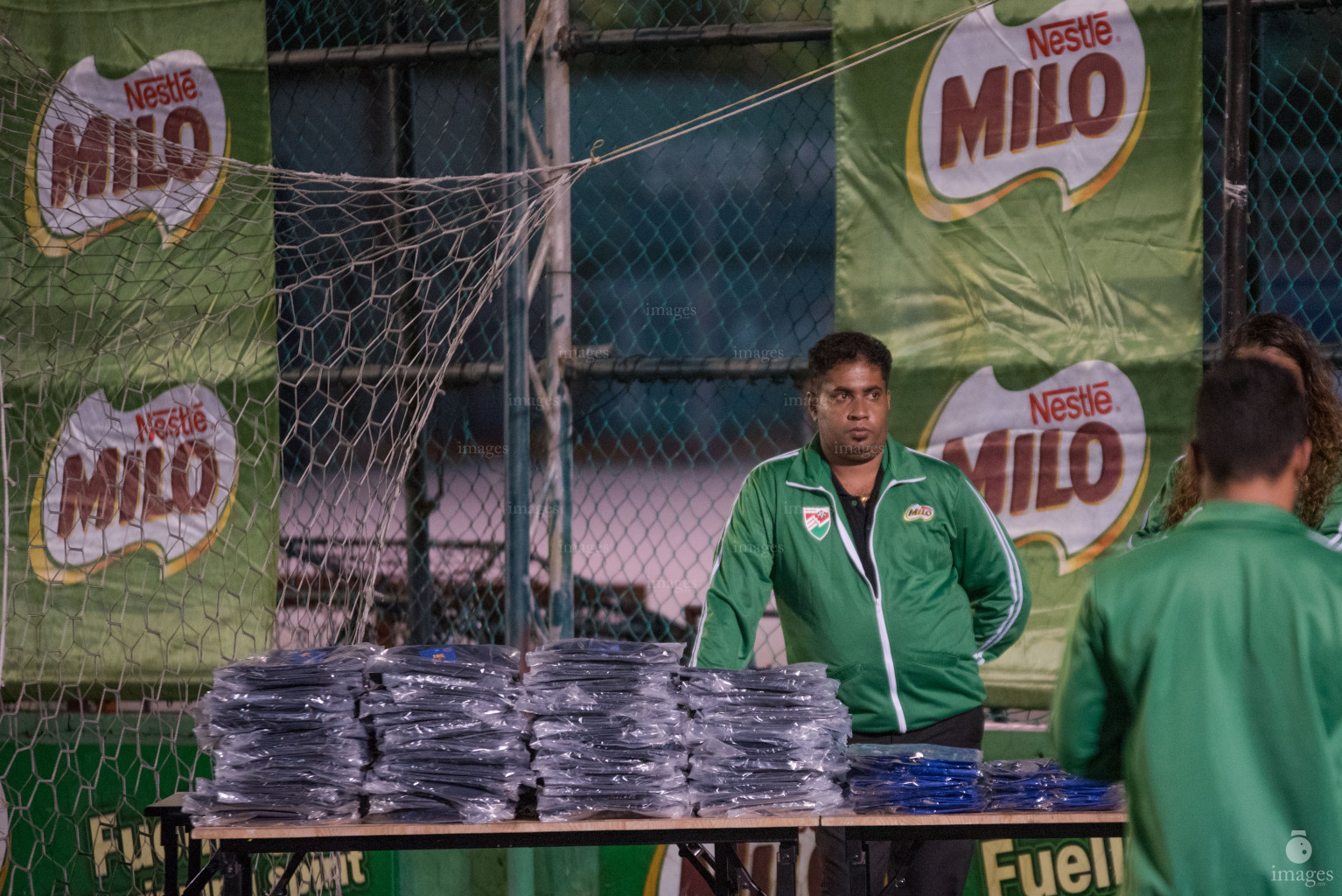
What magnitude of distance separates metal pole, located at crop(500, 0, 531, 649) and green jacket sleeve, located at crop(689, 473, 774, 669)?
1.02 metres

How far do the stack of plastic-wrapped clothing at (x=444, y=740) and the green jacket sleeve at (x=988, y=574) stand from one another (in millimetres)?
1256

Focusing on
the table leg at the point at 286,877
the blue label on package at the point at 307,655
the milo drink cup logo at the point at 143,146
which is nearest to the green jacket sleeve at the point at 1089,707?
the blue label on package at the point at 307,655

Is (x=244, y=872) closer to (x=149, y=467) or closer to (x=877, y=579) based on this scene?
(x=877, y=579)

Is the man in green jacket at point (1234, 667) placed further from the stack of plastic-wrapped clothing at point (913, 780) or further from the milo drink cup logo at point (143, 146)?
the milo drink cup logo at point (143, 146)

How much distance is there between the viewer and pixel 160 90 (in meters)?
4.75

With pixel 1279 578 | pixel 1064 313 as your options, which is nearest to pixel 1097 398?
pixel 1064 313

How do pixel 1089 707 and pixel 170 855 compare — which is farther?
pixel 170 855

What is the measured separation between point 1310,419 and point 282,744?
249cm

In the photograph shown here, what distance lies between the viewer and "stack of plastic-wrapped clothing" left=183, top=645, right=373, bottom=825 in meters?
2.75

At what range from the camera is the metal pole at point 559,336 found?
14.1 feet

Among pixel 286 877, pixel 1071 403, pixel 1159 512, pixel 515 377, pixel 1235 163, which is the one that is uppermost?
pixel 1235 163

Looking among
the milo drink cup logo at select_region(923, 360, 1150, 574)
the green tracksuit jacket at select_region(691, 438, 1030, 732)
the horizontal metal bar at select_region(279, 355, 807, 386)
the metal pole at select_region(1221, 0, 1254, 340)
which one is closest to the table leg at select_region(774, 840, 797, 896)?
the green tracksuit jacket at select_region(691, 438, 1030, 732)

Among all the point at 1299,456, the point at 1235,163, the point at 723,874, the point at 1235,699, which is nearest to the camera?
the point at 1235,699

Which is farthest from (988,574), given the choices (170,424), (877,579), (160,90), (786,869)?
(160,90)
